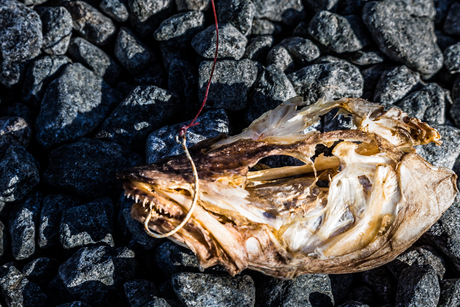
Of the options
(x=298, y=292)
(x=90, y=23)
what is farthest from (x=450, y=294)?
(x=90, y=23)

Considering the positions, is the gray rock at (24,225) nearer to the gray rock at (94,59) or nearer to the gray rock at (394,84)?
the gray rock at (94,59)

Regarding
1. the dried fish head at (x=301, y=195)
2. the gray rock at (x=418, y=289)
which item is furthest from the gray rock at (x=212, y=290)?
the gray rock at (x=418, y=289)

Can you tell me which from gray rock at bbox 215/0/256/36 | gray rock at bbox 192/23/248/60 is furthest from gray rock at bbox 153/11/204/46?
gray rock at bbox 215/0/256/36

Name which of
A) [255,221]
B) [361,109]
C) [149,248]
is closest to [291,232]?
[255,221]

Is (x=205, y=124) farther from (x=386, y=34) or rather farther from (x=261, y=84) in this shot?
(x=386, y=34)

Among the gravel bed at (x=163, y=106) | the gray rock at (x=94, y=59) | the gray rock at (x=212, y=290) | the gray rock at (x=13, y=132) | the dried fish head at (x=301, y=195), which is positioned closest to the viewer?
→ the dried fish head at (x=301, y=195)

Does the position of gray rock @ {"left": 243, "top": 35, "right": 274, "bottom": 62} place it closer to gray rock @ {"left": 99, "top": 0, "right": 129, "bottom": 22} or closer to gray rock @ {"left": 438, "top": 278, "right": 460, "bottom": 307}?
gray rock @ {"left": 99, "top": 0, "right": 129, "bottom": 22}
